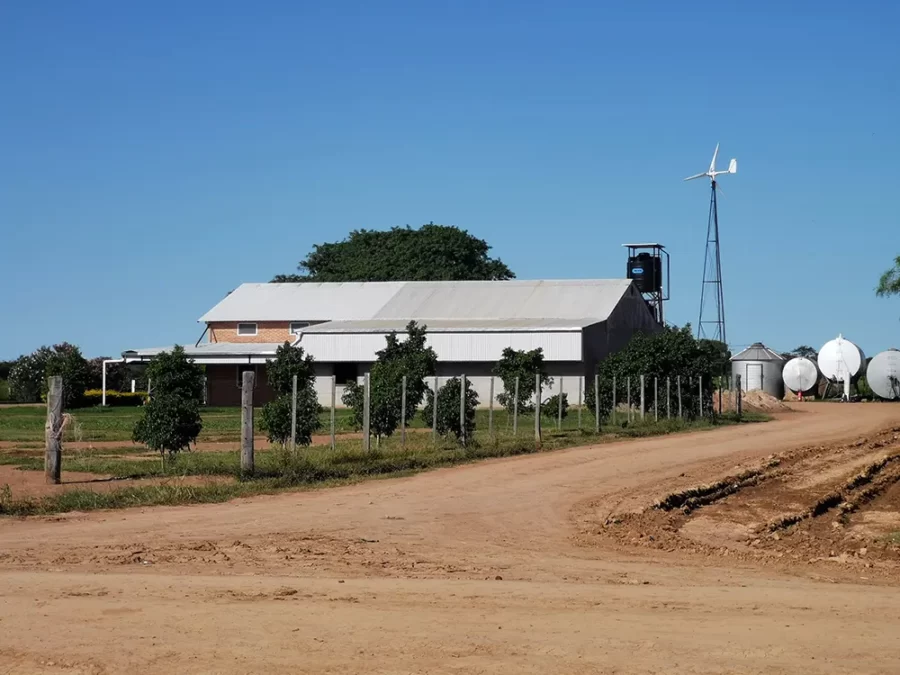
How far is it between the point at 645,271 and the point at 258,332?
81.7 feet

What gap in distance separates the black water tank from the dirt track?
61012mm

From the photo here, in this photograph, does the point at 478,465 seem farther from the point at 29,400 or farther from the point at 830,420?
the point at 29,400

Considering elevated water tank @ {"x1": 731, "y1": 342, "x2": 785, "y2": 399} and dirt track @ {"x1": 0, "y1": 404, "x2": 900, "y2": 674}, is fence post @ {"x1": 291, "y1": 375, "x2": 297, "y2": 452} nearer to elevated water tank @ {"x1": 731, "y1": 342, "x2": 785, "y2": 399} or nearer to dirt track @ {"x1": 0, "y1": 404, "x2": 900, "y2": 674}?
dirt track @ {"x1": 0, "y1": 404, "x2": 900, "y2": 674}

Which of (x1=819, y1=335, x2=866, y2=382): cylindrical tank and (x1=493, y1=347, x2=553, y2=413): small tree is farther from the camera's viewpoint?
(x1=819, y1=335, x2=866, y2=382): cylindrical tank

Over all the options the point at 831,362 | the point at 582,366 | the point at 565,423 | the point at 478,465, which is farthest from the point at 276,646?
the point at 831,362

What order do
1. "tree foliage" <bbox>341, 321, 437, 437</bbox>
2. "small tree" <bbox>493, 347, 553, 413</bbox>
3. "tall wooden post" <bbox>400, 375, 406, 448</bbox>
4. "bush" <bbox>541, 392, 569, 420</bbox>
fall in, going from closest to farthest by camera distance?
"tall wooden post" <bbox>400, 375, 406, 448</bbox>
"tree foliage" <bbox>341, 321, 437, 437</bbox>
"bush" <bbox>541, 392, 569, 420</bbox>
"small tree" <bbox>493, 347, 553, 413</bbox>

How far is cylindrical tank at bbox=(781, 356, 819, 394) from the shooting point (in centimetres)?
8038

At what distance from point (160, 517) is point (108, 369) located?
61708 mm

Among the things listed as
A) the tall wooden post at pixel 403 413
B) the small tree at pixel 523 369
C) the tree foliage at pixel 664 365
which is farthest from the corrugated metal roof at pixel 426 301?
the tall wooden post at pixel 403 413

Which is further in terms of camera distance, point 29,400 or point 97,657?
point 29,400

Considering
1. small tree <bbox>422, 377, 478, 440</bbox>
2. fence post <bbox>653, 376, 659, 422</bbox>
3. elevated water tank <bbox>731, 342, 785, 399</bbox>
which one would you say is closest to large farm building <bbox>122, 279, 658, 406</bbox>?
elevated water tank <bbox>731, 342, 785, 399</bbox>

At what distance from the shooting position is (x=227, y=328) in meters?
73.4

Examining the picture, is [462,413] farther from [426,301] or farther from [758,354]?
[758,354]

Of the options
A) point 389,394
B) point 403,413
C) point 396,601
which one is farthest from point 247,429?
point 396,601
